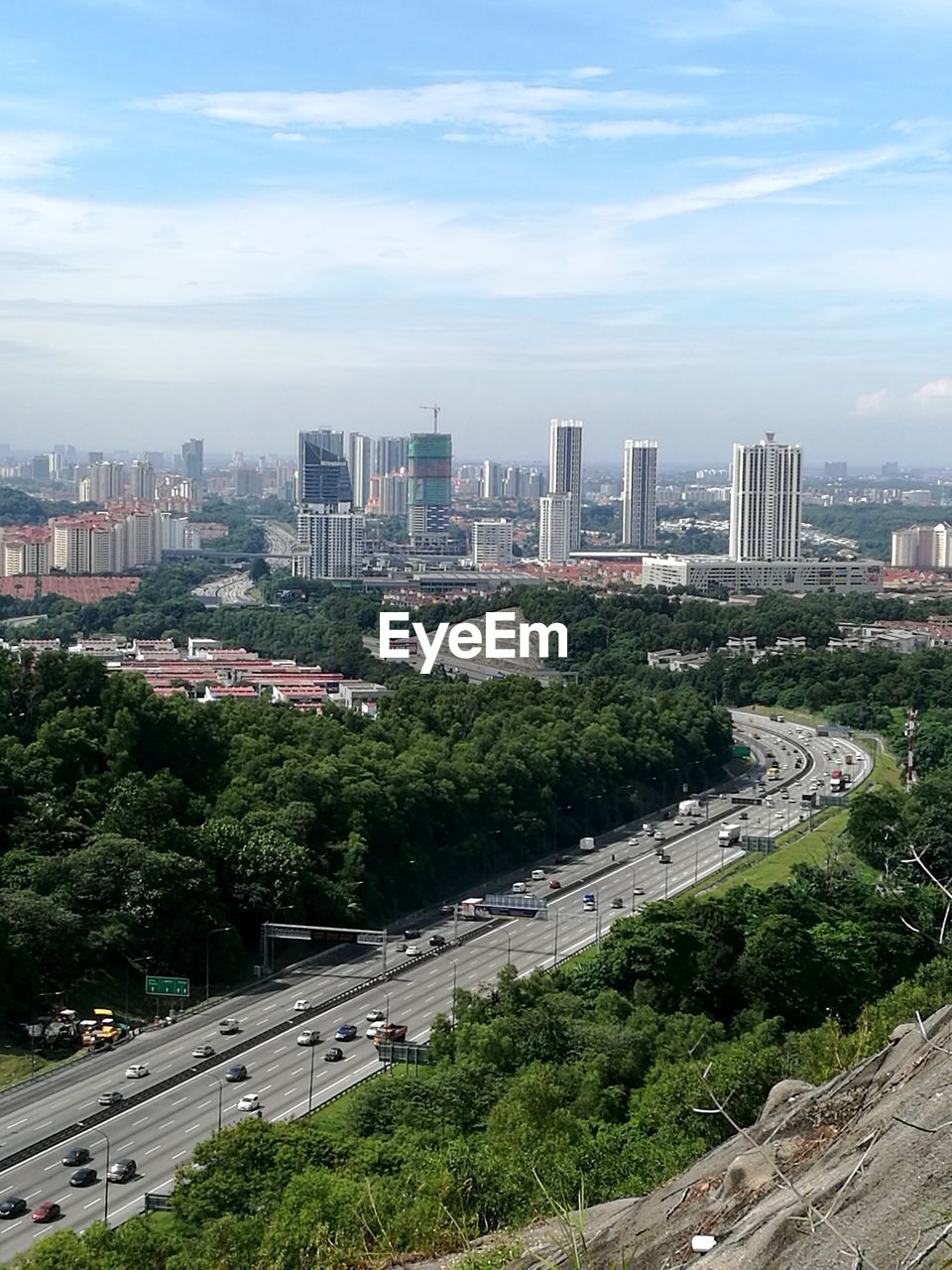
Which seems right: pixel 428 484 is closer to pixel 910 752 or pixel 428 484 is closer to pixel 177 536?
pixel 177 536

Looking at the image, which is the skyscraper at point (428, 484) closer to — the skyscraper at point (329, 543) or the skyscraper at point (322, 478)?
the skyscraper at point (322, 478)

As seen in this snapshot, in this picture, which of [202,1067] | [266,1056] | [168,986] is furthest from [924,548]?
[202,1067]

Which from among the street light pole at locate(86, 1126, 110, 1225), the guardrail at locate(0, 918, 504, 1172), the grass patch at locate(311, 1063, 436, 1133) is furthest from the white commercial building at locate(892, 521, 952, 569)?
the street light pole at locate(86, 1126, 110, 1225)

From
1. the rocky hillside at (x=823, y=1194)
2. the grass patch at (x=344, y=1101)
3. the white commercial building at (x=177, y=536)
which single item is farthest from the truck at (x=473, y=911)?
the white commercial building at (x=177, y=536)

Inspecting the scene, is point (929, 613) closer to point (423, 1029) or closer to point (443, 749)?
point (443, 749)

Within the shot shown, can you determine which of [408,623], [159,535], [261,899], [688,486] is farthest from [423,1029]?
[688,486]
